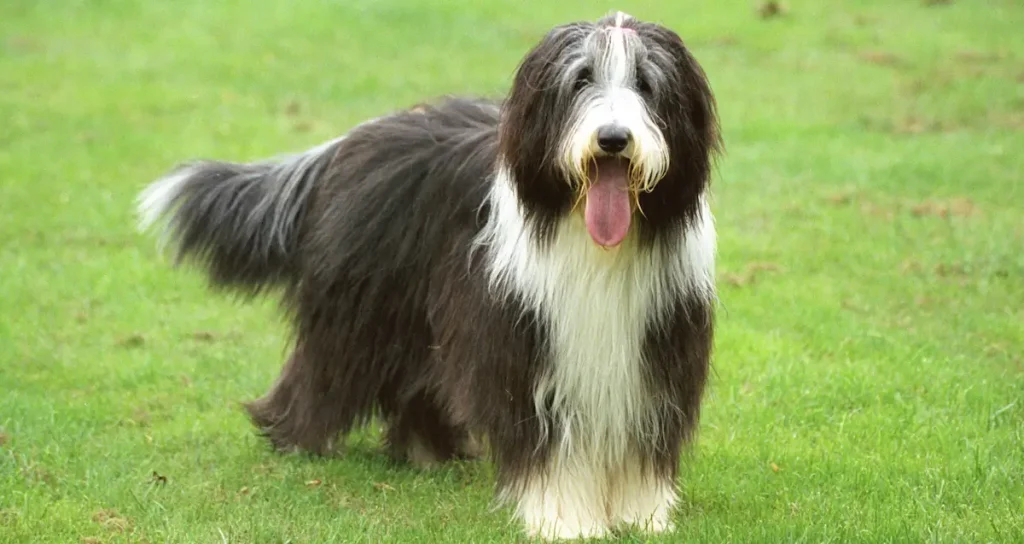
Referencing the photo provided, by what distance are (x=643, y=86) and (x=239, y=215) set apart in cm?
251

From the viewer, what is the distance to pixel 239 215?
6344 mm

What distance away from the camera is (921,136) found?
12867 mm

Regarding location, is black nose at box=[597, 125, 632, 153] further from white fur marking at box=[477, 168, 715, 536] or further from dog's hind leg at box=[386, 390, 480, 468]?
dog's hind leg at box=[386, 390, 480, 468]

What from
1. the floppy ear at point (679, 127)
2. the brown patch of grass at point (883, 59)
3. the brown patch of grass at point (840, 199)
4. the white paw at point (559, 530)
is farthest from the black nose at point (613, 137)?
the brown patch of grass at point (883, 59)

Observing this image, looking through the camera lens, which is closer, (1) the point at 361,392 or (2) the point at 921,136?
(1) the point at 361,392

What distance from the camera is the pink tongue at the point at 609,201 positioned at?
4438mm

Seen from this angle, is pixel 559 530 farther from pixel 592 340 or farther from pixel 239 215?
pixel 239 215

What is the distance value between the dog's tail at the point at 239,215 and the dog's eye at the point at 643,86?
82.7 inches

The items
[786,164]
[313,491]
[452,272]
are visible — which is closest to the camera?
[452,272]

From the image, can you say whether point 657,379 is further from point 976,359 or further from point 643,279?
point 976,359

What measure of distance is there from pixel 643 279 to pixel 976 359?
326cm

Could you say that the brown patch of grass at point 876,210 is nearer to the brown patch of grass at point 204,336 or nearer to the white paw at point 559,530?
the brown patch of grass at point 204,336

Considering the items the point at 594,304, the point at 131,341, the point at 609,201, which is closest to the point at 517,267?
the point at 594,304

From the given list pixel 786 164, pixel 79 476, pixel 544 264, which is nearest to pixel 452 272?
pixel 544 264
